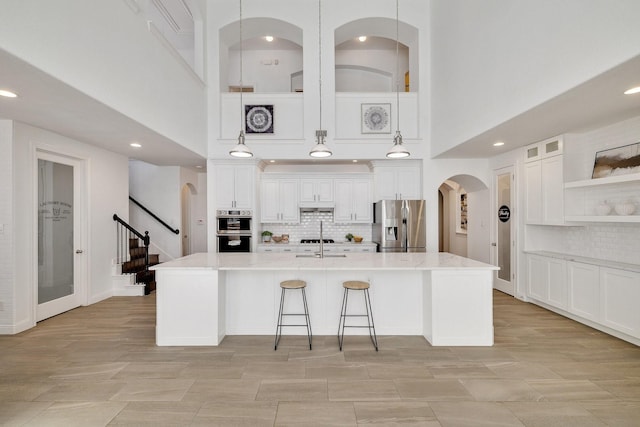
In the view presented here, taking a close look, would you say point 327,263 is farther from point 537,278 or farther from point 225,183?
point 537,278

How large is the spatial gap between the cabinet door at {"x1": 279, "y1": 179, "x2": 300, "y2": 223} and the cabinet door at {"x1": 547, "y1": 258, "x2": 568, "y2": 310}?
4.34 m

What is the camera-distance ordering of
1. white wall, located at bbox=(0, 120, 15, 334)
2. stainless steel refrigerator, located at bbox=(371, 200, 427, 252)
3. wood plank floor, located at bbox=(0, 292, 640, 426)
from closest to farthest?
wood plank floor, located at bbox=(0, 292, 640, 426) → white wall, located at bbox=(0, 120, 15, 334) → stainless steel refrigerator, located at bbox=(371, 200, 427, 252)

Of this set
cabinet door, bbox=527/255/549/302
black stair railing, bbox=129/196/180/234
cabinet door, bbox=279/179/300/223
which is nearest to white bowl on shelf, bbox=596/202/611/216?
cabinet door, bbox=527/255/549/302

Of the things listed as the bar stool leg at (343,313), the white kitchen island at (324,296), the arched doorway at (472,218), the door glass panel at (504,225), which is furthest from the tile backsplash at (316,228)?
the bar stool leg at (343,313)

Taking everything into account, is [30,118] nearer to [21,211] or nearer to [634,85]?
[21,211]

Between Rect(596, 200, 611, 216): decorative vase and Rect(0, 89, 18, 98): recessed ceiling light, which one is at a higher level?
Rect(0, 89, 18, 98): recessed ceiling light

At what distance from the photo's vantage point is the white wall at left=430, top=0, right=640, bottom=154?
239 cm

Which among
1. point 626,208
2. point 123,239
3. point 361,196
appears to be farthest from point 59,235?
point 626,208

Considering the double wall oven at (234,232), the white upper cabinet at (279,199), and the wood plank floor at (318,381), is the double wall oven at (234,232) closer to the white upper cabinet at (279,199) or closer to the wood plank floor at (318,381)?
the white upper cabinet at (279,199)

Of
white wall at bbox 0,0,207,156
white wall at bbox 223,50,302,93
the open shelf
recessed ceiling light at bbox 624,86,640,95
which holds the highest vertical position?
white wall at bbox 223,50,302,93

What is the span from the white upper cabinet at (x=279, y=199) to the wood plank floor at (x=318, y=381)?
313 centimetres

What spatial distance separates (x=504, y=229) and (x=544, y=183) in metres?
1.22

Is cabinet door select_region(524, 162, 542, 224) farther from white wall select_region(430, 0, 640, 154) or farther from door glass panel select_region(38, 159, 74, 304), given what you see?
door glass panel select_region(38, 159, 74, 304)

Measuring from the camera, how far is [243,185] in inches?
234
